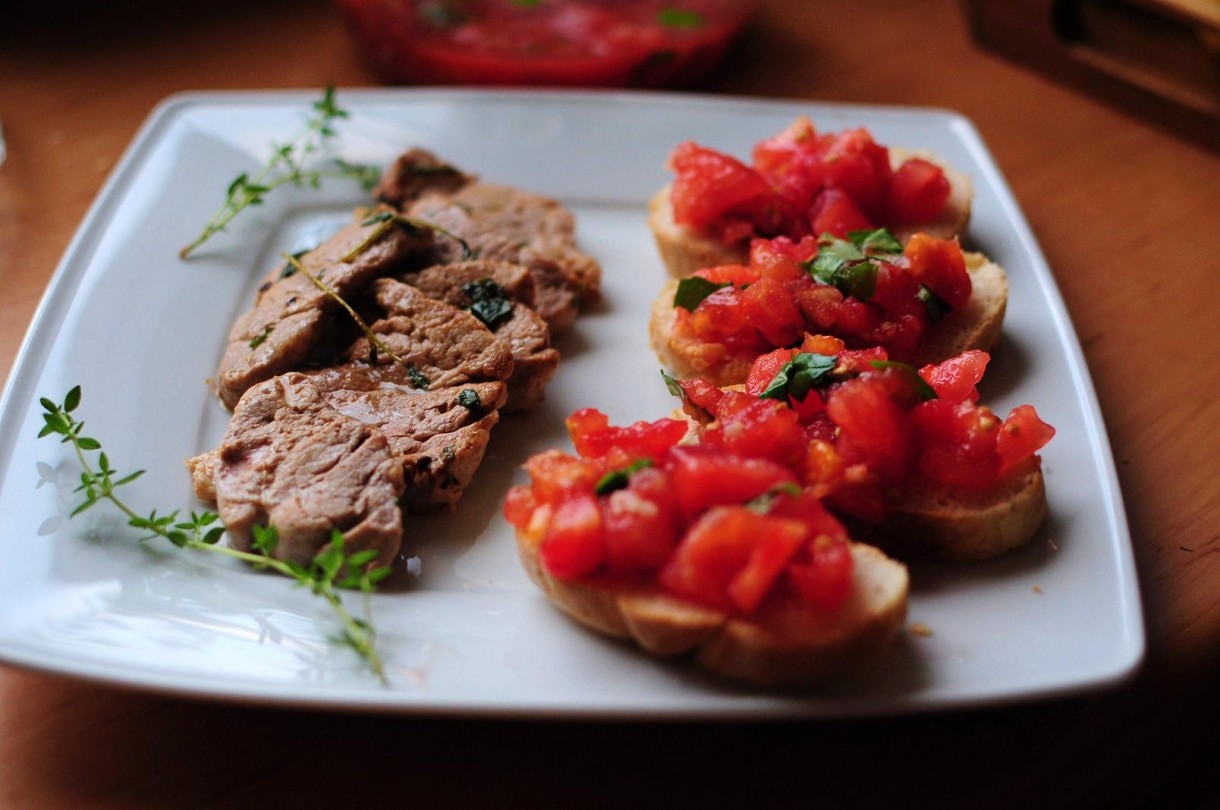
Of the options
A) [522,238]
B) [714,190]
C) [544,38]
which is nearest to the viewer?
[714,190]

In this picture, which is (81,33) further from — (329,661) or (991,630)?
(991,630)

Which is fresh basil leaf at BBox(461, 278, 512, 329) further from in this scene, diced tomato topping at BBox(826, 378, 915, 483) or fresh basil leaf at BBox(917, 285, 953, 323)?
fresh basil leaf at BBox(917, 285, 953, 323)

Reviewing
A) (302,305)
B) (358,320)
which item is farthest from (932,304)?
(302,305)

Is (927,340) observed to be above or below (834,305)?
below

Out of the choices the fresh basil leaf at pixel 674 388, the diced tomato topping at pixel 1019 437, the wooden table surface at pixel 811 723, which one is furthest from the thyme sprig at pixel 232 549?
the diced tomato topping at pixel 1019 437

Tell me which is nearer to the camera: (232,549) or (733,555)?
(733,555)

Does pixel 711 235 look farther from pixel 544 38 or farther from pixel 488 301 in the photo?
pixel 544 38

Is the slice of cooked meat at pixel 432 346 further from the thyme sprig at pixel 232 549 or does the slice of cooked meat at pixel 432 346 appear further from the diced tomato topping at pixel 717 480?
the diced tomato topping at pixel 717 480
